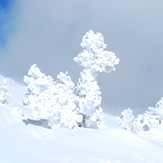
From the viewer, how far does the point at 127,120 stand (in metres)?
45.3

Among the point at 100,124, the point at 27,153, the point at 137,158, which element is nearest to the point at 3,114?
the point at 27,153

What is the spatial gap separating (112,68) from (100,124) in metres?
5.24

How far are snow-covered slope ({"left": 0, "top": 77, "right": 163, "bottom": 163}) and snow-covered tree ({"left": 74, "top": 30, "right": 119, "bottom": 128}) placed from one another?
725cm

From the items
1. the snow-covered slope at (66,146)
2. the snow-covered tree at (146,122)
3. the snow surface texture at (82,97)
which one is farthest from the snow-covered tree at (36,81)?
the snow-covered slope at (66,146)

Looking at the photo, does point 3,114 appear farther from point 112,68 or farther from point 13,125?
point 112,68

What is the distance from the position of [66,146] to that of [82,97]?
10.4m

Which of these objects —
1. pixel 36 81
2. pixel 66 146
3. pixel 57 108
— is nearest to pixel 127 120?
pixel 36 81

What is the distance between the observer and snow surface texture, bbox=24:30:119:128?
18.7 meters

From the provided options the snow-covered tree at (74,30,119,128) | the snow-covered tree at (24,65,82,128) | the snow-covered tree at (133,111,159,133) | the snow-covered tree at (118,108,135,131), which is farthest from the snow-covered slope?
the snow-covered tree at (118,108,135,131)

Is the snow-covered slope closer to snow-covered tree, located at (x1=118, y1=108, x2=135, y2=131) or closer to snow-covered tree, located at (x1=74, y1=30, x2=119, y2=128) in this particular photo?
snow-covered tree, located at (x1=74, y1=30, x2=119, y2=128)

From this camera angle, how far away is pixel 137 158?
9.13m

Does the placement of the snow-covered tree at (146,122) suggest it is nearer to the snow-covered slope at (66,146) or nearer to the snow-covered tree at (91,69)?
the snow-covered tree at (91,69)

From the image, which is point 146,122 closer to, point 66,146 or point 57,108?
point 57,108

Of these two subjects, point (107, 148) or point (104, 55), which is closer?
point (107, 148)
